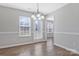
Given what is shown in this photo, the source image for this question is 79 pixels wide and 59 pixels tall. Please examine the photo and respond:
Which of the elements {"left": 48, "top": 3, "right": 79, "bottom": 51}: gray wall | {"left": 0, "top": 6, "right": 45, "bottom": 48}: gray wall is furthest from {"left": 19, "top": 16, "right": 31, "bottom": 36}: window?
{"left": 48, "top": 3, "right": 79, "bottom": 51}: gray wall

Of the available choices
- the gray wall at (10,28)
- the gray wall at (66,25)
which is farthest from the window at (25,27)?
the gray wall at (66,25)

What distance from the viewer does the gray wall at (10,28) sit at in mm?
2684

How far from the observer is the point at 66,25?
3350 mm

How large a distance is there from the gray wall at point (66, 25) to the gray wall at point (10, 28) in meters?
0.69

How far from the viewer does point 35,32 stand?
8.25 ft

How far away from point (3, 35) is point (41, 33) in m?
1.37

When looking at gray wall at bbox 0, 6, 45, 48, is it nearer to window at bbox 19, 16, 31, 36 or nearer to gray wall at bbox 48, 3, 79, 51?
window at bbox 19, 16, 31, 36

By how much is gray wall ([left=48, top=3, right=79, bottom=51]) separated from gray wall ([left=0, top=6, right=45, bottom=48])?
2.27 ft

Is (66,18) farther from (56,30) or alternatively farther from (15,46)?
(15,46)

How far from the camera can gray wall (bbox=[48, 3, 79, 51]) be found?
2.76 meters

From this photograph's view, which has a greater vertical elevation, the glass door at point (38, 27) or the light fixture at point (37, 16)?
the light fixture at point (37, 16)

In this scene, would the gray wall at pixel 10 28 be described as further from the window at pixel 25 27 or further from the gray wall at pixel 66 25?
the gray wall at pixel 66 25

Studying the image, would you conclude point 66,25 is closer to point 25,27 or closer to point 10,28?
point 25,27

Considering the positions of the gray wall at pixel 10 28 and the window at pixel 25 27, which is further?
the gray wall at pixel 10 28
